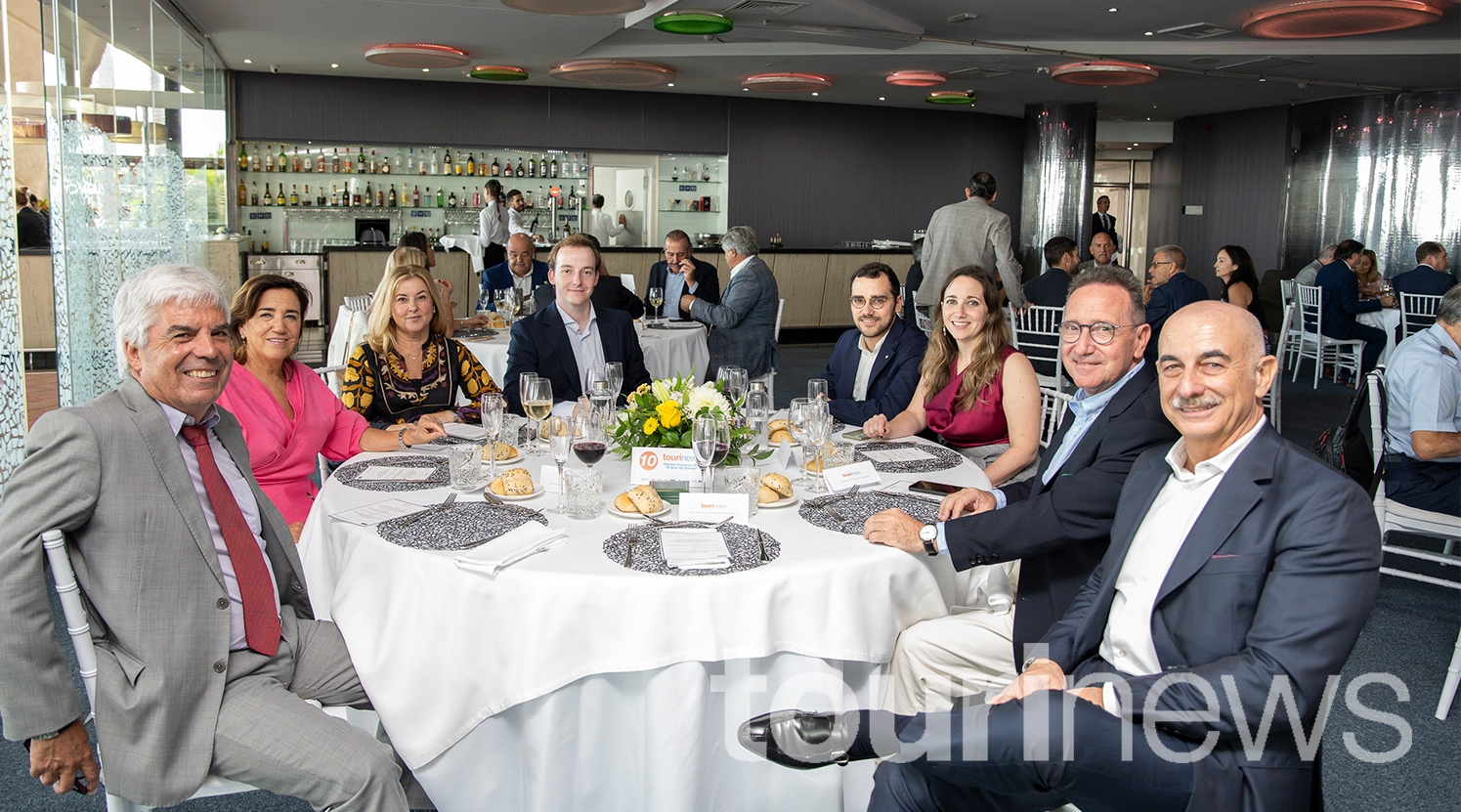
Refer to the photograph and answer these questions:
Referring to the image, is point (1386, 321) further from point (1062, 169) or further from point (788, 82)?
point (788, 82)

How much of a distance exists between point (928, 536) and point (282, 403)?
1.99 metres

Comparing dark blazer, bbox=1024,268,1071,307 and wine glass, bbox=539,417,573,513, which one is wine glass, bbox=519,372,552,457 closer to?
wine glass, bbox=539,417,573,513

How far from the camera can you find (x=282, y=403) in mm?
3098

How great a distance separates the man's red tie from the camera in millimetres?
1974

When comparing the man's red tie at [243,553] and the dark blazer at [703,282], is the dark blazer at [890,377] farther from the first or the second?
the dark blazer at [703,282]

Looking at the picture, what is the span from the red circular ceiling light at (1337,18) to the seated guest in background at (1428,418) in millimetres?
5497

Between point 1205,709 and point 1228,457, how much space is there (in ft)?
1.46

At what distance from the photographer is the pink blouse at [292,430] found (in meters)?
2.96

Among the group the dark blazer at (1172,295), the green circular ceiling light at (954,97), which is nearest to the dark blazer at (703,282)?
the dark blazer at (1172,295)

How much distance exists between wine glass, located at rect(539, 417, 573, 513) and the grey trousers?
67 cm

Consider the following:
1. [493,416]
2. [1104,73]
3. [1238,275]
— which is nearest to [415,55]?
[1104,73]

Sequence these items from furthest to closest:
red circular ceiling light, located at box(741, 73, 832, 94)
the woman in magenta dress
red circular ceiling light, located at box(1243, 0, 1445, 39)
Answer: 1. red circular ceiling light, located at box(741, 73, 832, 94)
2. red circular ceiling light, located at box(1243, 0, 1445, 39)
3. the woman in magenta dress

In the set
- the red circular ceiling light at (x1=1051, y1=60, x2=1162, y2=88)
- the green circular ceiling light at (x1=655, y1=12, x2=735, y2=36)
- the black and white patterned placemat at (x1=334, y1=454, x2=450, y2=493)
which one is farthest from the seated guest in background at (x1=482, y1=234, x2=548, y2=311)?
the red circular ceiling light at (x1=1051, y1=60, x2=1162, y2=88)

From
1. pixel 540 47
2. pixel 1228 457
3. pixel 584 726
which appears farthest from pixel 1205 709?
pixel 540 47
